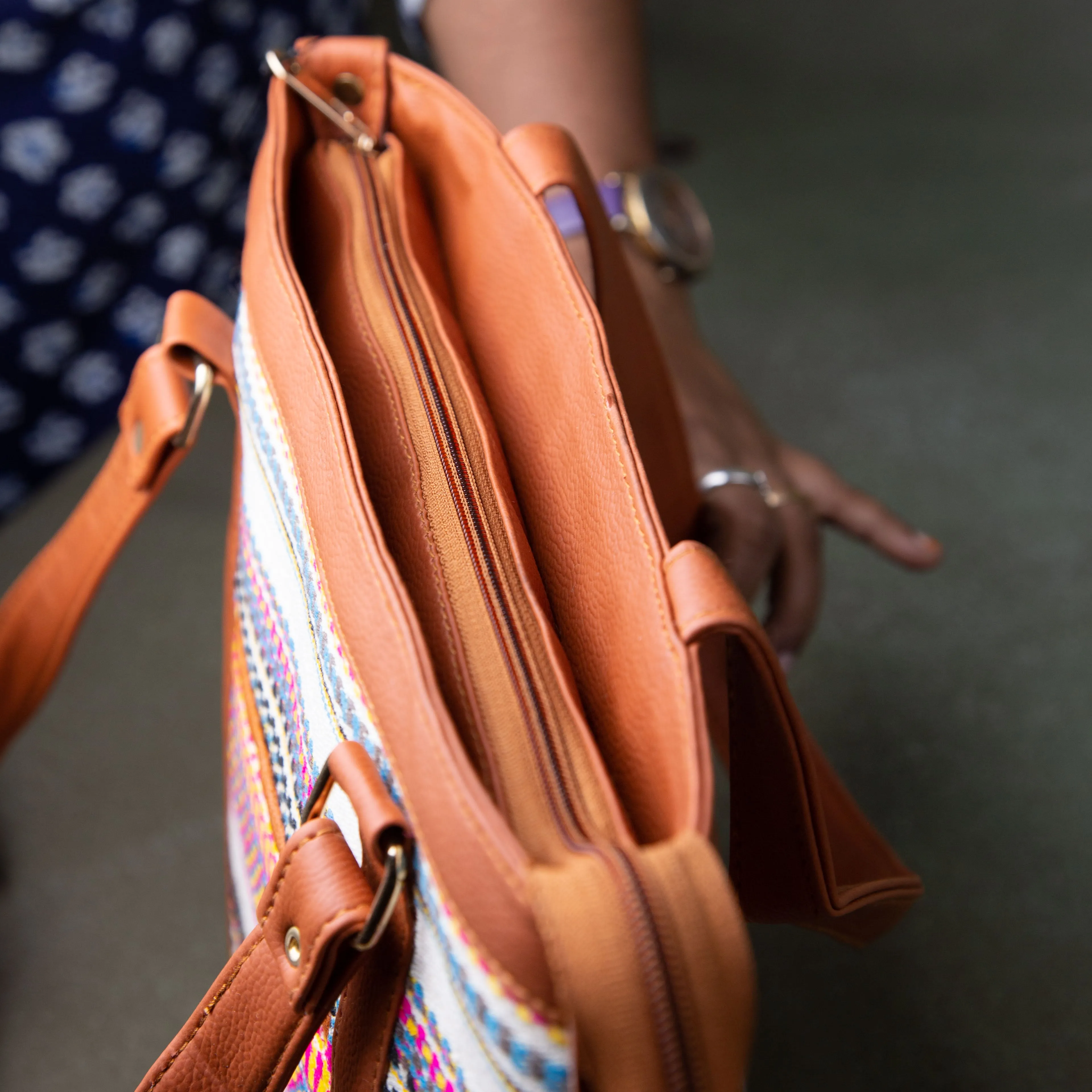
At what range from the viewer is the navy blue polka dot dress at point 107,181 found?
0.69 metres

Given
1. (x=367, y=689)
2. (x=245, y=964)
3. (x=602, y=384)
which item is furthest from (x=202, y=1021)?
(x=602, y=384)

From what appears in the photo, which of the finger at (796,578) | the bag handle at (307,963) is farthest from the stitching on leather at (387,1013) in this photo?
the finger at (796,578)

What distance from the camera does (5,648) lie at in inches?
22.7

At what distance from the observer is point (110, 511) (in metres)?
0.52

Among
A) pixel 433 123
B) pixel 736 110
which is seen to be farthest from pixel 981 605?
pixel 736 110

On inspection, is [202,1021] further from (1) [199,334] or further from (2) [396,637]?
(1) [199,334]

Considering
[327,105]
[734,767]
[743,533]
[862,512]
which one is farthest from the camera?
[862,512]

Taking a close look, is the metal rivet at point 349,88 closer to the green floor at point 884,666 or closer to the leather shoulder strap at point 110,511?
the leather shoulder strap at point 110,511

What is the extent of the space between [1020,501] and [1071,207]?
0.57 metres

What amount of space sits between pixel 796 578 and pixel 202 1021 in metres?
0.42

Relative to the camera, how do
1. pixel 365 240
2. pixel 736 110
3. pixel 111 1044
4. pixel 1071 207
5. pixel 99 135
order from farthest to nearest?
pixel 736 110
pixel 1071 207
pixel 99 135
pixel 111 1044
pixel 365 240

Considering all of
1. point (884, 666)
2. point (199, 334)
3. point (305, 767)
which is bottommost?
point (884, 666)

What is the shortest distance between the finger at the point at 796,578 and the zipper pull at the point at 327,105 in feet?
1.05

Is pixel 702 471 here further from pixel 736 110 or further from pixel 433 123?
pixel 736 110
